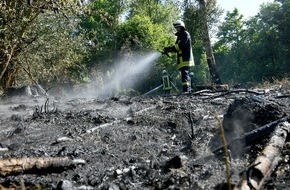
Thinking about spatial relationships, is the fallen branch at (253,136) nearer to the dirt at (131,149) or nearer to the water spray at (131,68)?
the dirt at (131,149)

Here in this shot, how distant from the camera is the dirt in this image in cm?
264

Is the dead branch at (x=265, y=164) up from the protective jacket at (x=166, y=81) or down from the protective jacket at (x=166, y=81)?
down

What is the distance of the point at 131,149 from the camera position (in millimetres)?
3791

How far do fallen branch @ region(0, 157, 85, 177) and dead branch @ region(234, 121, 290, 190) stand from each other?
1.68 meters

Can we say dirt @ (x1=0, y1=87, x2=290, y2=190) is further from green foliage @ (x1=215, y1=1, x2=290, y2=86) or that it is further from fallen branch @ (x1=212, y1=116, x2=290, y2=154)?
green foliage @ (x1=215, y1=1, x2=290, y2=86)

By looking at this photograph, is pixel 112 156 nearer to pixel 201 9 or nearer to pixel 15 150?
pixel 15 150

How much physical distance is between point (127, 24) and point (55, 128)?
21.3 m

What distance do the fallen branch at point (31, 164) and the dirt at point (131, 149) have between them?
0.02m

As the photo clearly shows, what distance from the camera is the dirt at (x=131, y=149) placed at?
2645 mm

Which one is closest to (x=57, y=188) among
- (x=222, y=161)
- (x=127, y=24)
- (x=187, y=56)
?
(x=222, y=161)

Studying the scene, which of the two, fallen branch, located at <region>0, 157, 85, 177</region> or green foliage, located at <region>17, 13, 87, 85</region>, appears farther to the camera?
green foliage, located at <region>17, 13, 87, 85</region>

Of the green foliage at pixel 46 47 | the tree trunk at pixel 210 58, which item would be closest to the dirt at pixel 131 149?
the green foliage at pixel 46 47

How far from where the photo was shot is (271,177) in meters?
2.46

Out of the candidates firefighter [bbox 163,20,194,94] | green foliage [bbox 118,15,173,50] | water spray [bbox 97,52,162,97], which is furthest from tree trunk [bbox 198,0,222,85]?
green foliage [bbox 118,15,173,50]
